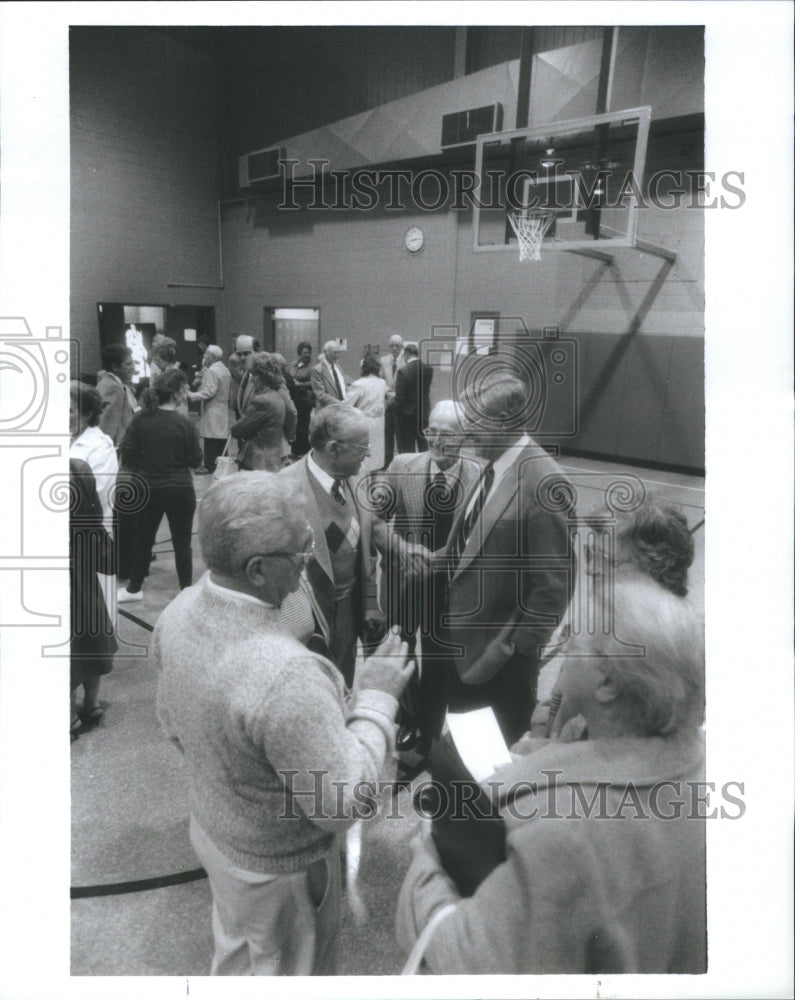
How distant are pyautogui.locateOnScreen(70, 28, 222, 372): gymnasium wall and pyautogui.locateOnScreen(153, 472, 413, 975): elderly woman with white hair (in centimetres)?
73

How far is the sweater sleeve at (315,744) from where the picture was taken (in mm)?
1001

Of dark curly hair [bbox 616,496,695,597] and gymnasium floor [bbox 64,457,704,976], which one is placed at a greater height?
dark curly hair [bbox 616,496,695,597]

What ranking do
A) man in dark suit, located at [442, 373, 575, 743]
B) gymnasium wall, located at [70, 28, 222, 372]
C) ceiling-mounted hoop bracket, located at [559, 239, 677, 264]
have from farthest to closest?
ceiling-mounted hoop bracket, located at [559, 239, 677, 264]
man in dark suit, located at [442, 373, 575, 743]
gymnasium wall, located at [70, 28, 222, 372]

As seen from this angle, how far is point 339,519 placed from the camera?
1830 millimetres

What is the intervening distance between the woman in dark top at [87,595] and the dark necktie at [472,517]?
951mm

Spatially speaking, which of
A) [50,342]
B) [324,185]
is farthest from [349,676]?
[324,185]

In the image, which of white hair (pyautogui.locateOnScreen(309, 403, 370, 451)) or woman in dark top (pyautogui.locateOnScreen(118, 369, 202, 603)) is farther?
woman in dark top (pyautogui.locateOnScreen(118, 369, 202, 603))

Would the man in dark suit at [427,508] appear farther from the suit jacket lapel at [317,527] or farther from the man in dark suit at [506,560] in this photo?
the suit jacket lapel at [317,527]

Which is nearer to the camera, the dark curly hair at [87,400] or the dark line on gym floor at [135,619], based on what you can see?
the dark curly hair at [87,400]

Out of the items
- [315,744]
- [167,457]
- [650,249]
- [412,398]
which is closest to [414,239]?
[412,398]

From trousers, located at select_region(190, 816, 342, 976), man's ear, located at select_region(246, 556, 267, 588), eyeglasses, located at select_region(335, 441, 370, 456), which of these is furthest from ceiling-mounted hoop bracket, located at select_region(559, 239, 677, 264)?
trousers, located at select_region(190, 816, 342, 976)

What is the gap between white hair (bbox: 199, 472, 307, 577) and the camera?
1.06m

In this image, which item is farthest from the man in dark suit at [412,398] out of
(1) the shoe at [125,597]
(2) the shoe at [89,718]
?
(2) the shoe at [89,718]

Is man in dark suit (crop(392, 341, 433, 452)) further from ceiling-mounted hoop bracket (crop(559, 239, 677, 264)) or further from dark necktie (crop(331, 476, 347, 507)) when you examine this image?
ceiling-mounted hoop bracket (crop(559, 239, 677, 264))
